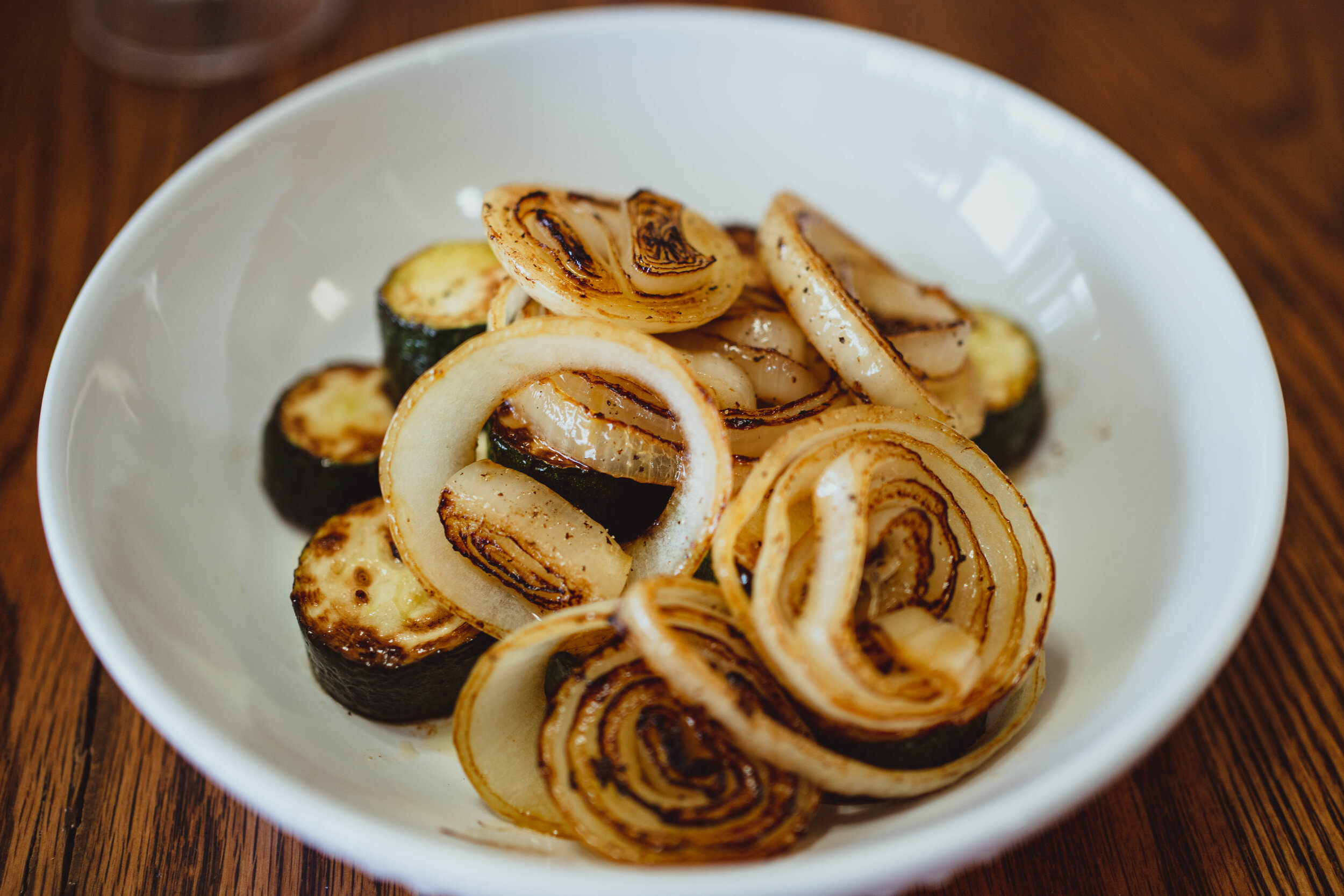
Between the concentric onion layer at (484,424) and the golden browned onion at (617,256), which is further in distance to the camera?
the golden browned onion at (617,256)

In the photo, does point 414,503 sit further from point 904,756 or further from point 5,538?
point 5,538

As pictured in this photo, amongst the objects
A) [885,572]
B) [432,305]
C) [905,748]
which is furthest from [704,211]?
[905,748]

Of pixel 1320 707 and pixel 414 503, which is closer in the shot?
pixel 414 503

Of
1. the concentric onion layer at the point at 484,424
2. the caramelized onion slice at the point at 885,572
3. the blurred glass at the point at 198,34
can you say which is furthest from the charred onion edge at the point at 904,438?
the blurred glass at the point at 198,34

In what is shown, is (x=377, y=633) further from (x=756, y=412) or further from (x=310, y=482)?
(x=756, y=412)

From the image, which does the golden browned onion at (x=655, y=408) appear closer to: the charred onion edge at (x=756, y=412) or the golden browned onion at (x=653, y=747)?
the charred onion edge at (x=756, y=412)

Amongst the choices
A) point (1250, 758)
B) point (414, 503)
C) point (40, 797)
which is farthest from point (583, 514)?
point (1250, 758)
